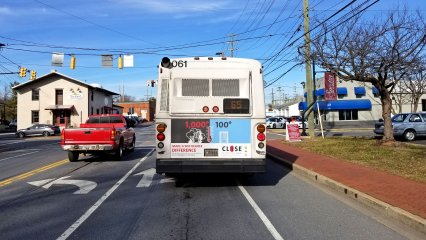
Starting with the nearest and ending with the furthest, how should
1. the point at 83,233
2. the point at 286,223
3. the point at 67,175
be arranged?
the point at 83,233
the point at 286,223
the point at 67,175

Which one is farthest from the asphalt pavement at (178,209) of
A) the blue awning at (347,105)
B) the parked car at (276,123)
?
the blue awning at (347,105)

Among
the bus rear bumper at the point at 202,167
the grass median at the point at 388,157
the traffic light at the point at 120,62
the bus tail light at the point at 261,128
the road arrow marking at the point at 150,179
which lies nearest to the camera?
the bus rear bumper at the point at 202,167

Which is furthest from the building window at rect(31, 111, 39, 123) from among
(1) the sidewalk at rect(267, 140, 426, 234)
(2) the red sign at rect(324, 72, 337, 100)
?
(1) the sidewalk at rect(267, 140, 426, 234)

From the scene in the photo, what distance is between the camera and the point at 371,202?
7.91 meters

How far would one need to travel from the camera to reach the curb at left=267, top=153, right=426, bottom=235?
254 inches

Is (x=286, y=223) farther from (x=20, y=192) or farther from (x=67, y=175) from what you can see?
(x=67, y=175)

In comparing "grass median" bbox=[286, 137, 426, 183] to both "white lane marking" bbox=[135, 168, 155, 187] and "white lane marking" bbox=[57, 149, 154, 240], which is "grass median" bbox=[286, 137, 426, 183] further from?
"white lane marking" bbox=[57, 149, 154, 240]

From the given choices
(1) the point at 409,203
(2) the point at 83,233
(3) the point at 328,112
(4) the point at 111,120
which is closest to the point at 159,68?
(2) the point at 83,233

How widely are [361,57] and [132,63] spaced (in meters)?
17.5

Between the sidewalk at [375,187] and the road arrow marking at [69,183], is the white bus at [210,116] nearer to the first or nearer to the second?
the road arrow marking at [69,183]

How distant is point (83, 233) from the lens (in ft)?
20.7

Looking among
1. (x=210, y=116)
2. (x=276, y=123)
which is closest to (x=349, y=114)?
(x=276, y=123)

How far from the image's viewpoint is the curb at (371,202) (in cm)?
645

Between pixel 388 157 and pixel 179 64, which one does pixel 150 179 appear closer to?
pixel 179 64
